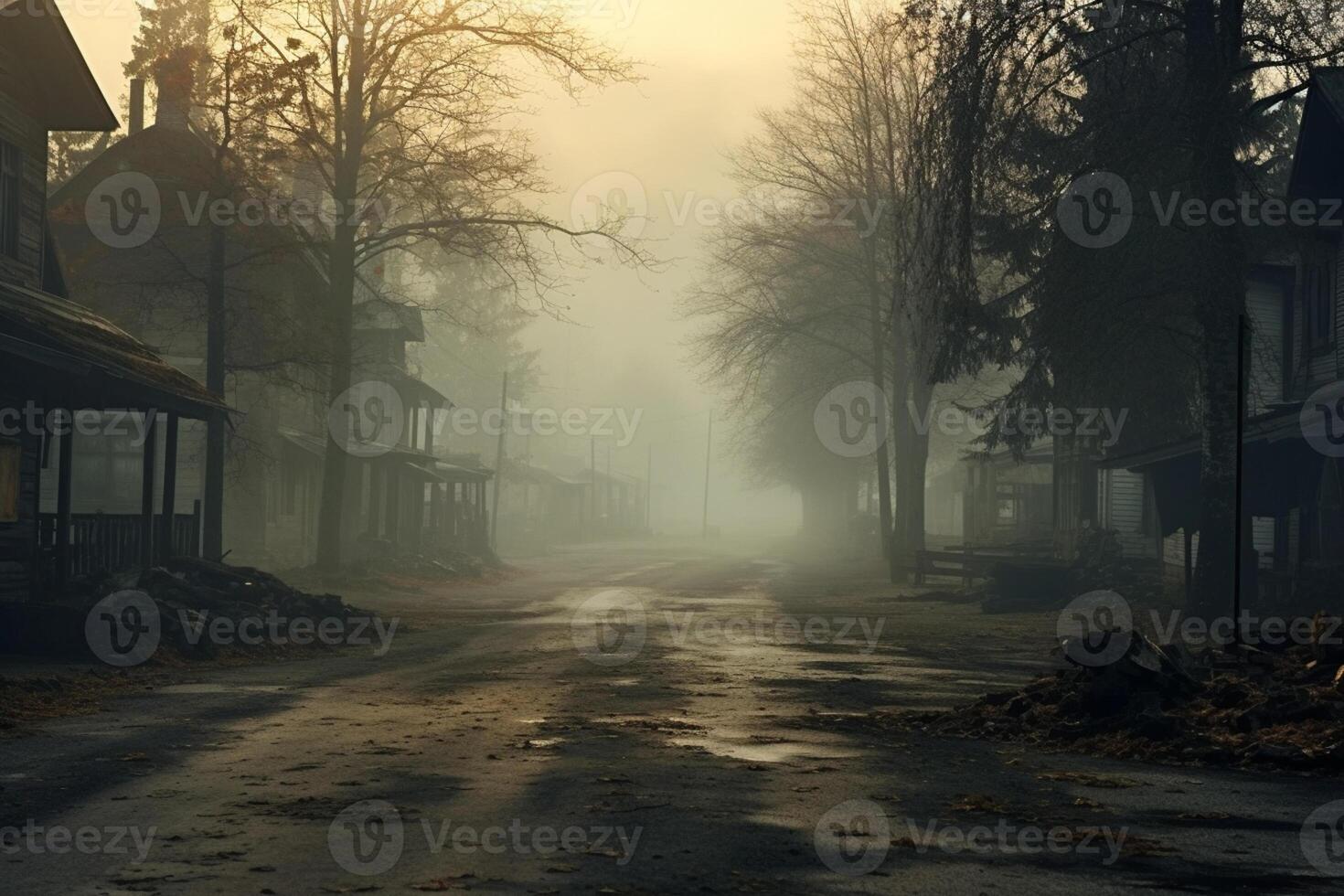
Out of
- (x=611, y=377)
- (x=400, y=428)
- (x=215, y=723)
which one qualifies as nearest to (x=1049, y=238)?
(x=215, y=723)

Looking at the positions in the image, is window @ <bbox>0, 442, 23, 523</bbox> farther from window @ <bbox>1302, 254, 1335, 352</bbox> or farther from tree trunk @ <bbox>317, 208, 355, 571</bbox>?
window @ <bbox>1302, 254, 1335, 352</bbox>

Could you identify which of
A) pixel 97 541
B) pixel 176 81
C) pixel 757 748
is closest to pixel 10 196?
pixel 97 541

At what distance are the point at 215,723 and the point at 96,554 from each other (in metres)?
11.1

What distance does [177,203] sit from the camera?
35.4 meters

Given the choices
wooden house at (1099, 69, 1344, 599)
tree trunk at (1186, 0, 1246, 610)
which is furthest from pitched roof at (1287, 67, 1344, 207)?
tree trunk at (1186, 0, 1246, 610)

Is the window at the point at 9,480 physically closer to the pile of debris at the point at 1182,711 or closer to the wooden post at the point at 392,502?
the pile of debris at the point at 1182,711

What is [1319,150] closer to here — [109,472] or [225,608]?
[225,608]

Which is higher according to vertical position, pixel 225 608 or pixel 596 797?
pixel 225 608

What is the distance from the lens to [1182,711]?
12.1 m

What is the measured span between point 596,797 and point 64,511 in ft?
46.7

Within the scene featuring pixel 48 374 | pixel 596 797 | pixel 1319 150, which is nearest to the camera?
pixel 596 797

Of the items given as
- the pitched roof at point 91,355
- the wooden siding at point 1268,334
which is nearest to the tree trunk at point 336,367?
the pitched roof at point 91,355

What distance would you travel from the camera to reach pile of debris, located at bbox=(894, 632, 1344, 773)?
11.0m

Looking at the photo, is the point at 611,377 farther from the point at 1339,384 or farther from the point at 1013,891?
the point at 1013,891
